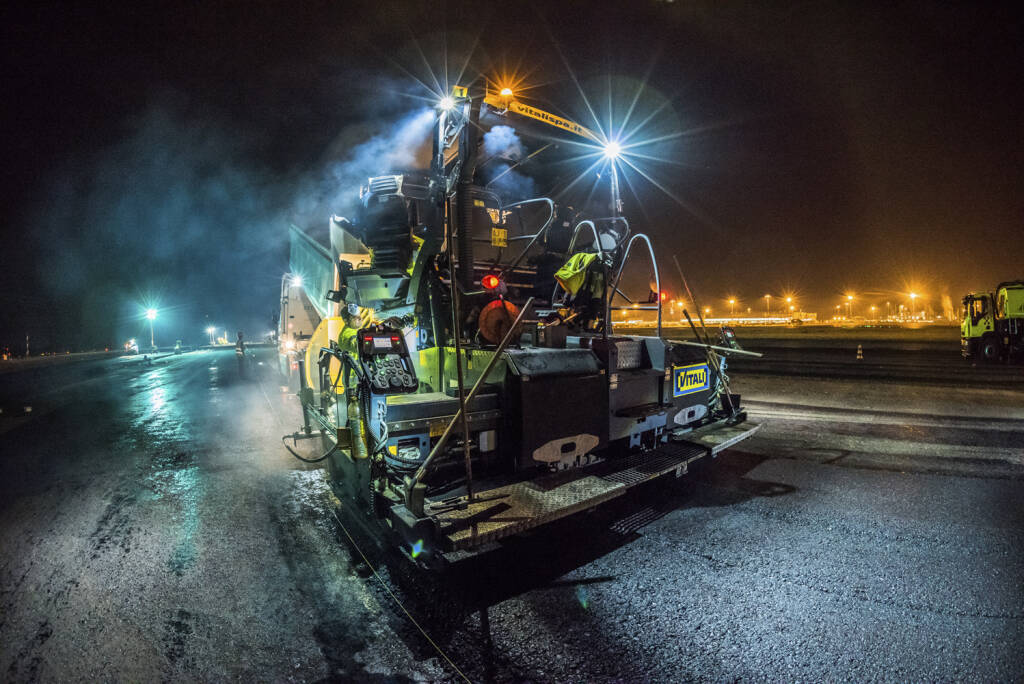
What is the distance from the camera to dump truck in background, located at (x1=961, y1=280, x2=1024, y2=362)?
752 inches

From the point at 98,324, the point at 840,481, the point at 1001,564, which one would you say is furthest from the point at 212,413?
the point at 98,324

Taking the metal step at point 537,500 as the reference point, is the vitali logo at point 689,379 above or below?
above

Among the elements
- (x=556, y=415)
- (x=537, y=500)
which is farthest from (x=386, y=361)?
(x=537, y=500)

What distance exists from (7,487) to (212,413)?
15.6 feet

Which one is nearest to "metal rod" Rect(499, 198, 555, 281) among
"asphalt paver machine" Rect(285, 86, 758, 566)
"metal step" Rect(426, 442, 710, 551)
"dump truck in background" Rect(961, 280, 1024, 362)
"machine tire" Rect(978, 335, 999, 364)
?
"asphalt paver machine" Rect(285, 86, 758, 566)

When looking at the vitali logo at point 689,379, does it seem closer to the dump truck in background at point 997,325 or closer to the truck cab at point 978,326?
the dump truck in background at point 997,325

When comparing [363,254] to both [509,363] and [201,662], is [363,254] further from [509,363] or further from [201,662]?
[201,662]

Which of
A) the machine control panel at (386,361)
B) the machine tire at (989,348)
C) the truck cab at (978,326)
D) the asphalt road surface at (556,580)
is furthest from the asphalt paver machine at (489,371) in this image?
the truck cab at (978,326)

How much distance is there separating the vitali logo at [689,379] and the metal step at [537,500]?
0.88m

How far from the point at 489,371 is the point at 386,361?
121 cm

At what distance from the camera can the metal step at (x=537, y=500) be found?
9.27ft

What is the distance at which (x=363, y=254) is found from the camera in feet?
25.1

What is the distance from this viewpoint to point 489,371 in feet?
10.2

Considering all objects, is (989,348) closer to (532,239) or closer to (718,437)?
(718,437)
